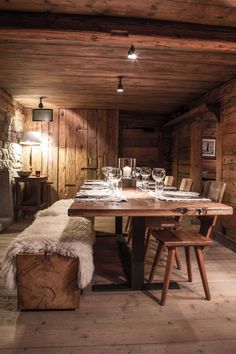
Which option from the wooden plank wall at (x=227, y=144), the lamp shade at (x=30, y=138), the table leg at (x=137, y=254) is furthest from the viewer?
the lamp shade at (x=30, y=138)

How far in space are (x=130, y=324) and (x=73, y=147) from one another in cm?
481

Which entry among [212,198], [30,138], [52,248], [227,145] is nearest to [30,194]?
[30,138]

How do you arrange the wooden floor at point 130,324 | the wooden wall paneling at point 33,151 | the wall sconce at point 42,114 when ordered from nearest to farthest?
the wooden floor at point 130,324, the wall sconce at point 42,114, the wooden wall paneling at point 33,151

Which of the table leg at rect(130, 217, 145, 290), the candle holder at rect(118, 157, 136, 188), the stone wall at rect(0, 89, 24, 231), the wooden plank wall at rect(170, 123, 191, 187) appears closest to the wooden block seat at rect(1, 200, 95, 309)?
the table leg at rect(130, 217, 145, 290)

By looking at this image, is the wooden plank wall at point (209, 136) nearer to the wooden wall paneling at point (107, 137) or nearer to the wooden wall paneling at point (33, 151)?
the wooden wall paneling at point (107, 137)

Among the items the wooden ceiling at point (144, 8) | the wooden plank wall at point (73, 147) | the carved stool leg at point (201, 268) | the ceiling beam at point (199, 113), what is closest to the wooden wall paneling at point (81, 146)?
the wooden plank wall at point (73, 147)

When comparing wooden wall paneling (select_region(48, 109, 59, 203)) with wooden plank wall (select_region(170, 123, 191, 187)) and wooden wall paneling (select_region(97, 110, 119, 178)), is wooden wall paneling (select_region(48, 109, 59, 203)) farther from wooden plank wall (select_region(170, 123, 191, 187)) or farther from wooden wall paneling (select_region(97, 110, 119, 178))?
wooden plank wall (select_region(170, 123, 191, 187))

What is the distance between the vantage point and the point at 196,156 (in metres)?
5.25

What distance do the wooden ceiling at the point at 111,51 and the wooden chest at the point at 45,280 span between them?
1819 mm

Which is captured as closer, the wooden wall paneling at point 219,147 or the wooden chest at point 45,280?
the wooden chest at point 45,280

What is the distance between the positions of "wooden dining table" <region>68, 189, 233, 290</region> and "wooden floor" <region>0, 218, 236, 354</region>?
0.24 meters

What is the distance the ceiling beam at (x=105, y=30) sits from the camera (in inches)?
96.5

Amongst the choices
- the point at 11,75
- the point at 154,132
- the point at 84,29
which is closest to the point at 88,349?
the point at 84,29

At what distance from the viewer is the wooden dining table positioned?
5.99 feet
